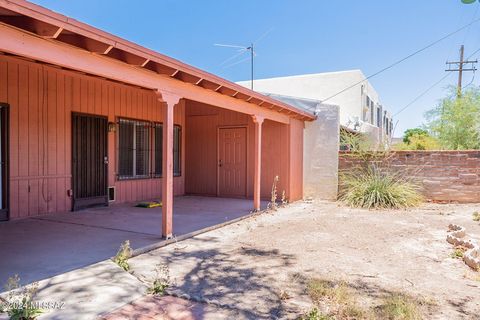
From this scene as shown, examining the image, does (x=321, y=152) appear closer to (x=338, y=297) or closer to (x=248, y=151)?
(x=248, y=151)

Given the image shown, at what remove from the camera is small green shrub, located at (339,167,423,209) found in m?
8.70

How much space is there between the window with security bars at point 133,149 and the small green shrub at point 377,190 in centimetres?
542

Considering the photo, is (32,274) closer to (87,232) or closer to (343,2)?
(87,232)

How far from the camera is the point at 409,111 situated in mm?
21875

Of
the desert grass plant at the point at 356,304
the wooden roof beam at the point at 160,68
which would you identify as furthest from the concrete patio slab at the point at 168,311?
the wooden roof beam at the point at 160,68

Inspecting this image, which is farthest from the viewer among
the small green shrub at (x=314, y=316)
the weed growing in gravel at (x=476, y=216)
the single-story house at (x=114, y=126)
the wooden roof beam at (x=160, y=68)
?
the weed growing in gravel at (x=476, y=216)

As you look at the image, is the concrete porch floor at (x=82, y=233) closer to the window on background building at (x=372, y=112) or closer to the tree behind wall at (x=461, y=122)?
the tree behind wall at (x=461, y=122)

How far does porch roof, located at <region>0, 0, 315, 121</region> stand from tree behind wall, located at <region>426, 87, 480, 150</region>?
385 inches

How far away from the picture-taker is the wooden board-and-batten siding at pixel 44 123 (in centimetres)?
593

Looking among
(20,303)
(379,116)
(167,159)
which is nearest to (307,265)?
(167,159)

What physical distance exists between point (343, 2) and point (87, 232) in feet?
32.0

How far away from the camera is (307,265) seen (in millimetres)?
4109

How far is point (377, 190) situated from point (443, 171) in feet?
6.74

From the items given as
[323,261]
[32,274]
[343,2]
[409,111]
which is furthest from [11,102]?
[409,111]
